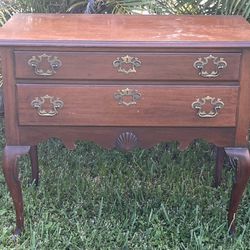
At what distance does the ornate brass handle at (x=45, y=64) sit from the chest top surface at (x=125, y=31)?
0.06 meters

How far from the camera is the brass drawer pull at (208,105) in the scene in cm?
200

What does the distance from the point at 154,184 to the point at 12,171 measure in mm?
881

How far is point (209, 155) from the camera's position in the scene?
9.83ft

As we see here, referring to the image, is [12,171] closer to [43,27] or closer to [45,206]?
[45,206]

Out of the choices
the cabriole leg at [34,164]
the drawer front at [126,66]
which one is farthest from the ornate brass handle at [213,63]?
the cabriole leg at [34,164]

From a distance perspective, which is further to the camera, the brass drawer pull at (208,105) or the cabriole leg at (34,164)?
the cabriole leg at (34,164)

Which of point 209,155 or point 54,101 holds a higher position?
point 54,101

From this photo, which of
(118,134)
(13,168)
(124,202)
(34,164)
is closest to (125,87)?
(118,134)

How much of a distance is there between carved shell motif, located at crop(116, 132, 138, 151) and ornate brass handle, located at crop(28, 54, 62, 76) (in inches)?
14.3

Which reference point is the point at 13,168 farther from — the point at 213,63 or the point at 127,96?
the point at 213,63

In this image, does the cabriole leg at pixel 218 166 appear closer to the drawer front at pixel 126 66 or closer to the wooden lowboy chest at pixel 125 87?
the wooden lowboy chest at pixel 125 87

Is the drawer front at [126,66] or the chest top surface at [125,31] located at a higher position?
the chest top surface at [125,31]

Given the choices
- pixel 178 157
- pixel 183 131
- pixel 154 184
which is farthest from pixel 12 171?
pixel 178 157

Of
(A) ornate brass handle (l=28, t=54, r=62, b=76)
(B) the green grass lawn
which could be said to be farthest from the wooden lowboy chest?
(B) the green grass lawn
